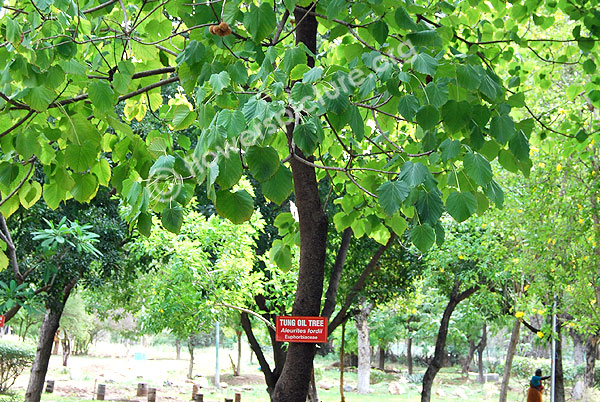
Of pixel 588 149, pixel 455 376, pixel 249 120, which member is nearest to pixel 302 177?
pixel 249 120

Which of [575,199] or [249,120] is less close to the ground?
[575,199]

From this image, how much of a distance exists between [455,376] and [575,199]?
34193 mm

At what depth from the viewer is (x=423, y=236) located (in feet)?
8.39

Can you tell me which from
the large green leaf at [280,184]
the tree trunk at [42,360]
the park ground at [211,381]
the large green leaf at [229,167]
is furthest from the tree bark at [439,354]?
the large green leaf at [229,167]

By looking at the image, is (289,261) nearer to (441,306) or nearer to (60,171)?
(60,171)

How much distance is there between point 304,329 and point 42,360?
12.6 m

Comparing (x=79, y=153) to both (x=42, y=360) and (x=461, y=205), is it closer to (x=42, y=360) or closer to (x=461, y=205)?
(x=461, y=205)

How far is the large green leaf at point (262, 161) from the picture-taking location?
205cm

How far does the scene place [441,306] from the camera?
79.1 ft

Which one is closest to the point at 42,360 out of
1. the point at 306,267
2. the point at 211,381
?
the point at 306,267

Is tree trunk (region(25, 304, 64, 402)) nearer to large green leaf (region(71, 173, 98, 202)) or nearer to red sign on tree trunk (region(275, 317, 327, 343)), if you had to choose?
red sign on tree trunk (region(275, 317, 327, 343))

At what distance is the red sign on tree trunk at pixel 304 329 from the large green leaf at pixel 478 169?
1.98 meters

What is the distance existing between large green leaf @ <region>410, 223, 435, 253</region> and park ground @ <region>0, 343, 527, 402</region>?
50.9 ft

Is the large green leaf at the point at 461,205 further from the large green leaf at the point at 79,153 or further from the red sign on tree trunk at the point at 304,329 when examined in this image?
the red sign on tree trunk at the point at 304,329
